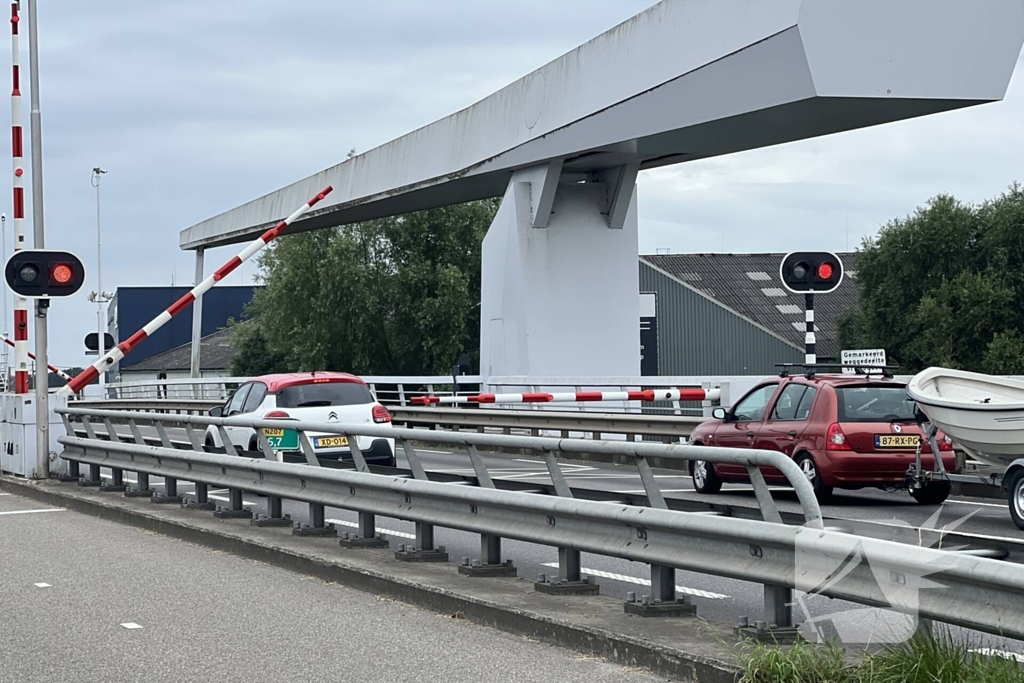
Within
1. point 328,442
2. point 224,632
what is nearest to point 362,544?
point 224,632

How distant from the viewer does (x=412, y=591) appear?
363 inches

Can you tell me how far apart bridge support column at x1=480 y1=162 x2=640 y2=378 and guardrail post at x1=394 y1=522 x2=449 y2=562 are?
16465 millimetres

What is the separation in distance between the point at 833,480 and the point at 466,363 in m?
17.9

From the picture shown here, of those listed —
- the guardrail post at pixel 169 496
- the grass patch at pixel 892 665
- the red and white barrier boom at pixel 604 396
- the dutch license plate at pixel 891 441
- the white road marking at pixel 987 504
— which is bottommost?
the white road marking at pixel 987 504

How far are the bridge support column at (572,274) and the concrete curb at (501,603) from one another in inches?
554

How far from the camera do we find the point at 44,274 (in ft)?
60.7

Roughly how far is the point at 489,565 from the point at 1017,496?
17.8 ft

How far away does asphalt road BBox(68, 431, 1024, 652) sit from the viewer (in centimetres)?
772

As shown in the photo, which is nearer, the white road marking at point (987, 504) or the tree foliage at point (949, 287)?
the white road marking at point (987, 504)

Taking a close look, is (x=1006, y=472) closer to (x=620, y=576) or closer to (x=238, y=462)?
(x=620, y=576)

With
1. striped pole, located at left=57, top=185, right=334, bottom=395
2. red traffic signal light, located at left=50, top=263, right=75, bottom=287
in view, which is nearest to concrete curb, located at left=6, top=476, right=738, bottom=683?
red traffic signal light, located at left=50, top=263, right=75, bottom=287

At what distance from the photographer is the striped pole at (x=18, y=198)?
19.9m

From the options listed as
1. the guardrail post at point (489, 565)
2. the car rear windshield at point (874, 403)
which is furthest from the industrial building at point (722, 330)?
the guardrail post at point (489, 565)

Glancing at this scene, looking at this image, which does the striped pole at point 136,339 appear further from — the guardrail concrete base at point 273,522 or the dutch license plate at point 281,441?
the guardrail concrete base at point 273,522
